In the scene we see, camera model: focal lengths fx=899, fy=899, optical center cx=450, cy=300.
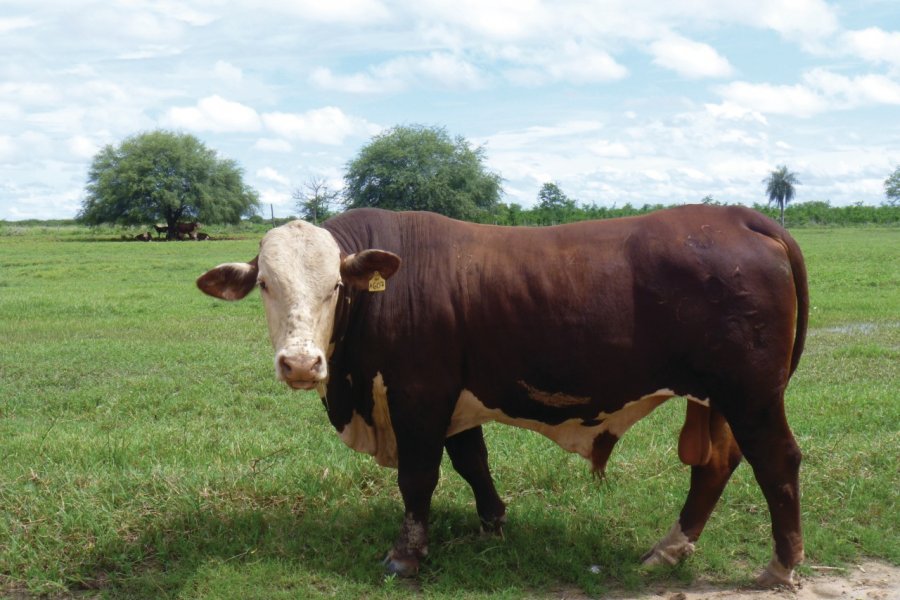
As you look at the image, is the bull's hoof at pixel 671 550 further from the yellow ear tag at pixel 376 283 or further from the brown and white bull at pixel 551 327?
the yellow ear tag at pixel 376 283

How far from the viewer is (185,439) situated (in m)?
6.64

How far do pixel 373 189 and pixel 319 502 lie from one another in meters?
43.6

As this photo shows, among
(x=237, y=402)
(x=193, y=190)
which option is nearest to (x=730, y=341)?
(x=237, y=402)

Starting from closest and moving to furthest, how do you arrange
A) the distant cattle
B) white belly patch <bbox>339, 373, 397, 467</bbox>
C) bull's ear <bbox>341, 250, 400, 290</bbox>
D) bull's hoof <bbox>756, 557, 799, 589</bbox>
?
1. bull's ear <bbox>341, 250, 400, 290</bbox>
2. bull's hoof <bbox>756, 557, 799, 589</bbox>
3. white belly patch <bbox>339, 373, 397, 467</bbox>
4. the distant cattle

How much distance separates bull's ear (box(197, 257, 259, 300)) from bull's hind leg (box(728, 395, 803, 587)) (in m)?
2.56

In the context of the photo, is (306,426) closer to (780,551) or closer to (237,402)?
(237,402)

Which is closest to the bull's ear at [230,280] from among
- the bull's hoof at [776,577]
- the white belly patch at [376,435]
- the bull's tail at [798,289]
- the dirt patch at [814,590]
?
the white belly patch at [376,435]

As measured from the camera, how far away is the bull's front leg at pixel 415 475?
4652mm

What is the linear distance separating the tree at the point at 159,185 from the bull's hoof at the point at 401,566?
54.4 m

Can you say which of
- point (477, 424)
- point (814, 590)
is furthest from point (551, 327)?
point (814, 590)

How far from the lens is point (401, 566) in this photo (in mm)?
4777

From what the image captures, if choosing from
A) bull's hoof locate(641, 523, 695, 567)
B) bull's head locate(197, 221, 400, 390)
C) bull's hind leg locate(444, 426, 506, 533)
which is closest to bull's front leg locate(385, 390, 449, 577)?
bull's hind leg locate(444, 426, 506, 533)

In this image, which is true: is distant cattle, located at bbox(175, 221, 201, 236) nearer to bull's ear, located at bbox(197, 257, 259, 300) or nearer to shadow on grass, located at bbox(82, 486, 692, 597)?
shadow on grass, located at bbox(82, 486, 692, 597)

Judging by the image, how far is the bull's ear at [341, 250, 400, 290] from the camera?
14.6ft
